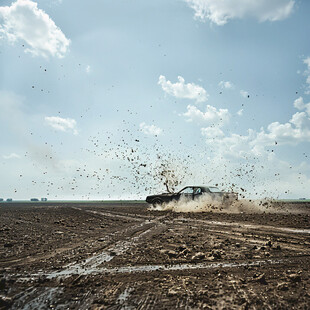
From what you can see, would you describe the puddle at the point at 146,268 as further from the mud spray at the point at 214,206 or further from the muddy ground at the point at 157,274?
the mud spray at the point at 214,206

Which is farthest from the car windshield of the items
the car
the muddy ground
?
the muddy ground

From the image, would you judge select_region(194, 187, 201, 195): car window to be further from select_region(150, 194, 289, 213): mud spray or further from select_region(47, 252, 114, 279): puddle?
select_region(47, 252, 114, 279): puddle

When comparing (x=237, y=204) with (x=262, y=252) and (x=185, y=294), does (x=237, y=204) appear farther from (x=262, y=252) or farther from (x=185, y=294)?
(x=185, y=294)

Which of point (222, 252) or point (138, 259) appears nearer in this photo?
point (138, 259)

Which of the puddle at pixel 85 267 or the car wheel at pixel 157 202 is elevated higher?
the car wheel at pixel 157 202

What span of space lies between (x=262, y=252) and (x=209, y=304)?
8.27ft

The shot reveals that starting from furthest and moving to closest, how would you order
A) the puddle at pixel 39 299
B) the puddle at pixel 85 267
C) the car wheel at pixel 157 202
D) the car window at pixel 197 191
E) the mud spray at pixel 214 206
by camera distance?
the car wheel at pixel 157 202, the car window at pixel 197 191, the mud spray at pixel 214 206, the puddle at pixel 85 267, the puddle at pixel 39 299

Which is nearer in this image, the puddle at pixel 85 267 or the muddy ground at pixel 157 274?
the muddy ground at pixel 157 274

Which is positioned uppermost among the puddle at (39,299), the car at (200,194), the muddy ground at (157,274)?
the car at (200,194)

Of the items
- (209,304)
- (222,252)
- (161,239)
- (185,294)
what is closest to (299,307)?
(209,304)

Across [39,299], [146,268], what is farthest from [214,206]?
[39,299]

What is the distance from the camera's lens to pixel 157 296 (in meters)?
2.77

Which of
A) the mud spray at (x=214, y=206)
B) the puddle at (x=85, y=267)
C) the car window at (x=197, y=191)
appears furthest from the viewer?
the car window at (x=197, y=191)

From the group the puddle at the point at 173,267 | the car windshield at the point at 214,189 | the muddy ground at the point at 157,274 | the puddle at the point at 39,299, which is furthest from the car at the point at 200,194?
the puddle at the point at 39,299
